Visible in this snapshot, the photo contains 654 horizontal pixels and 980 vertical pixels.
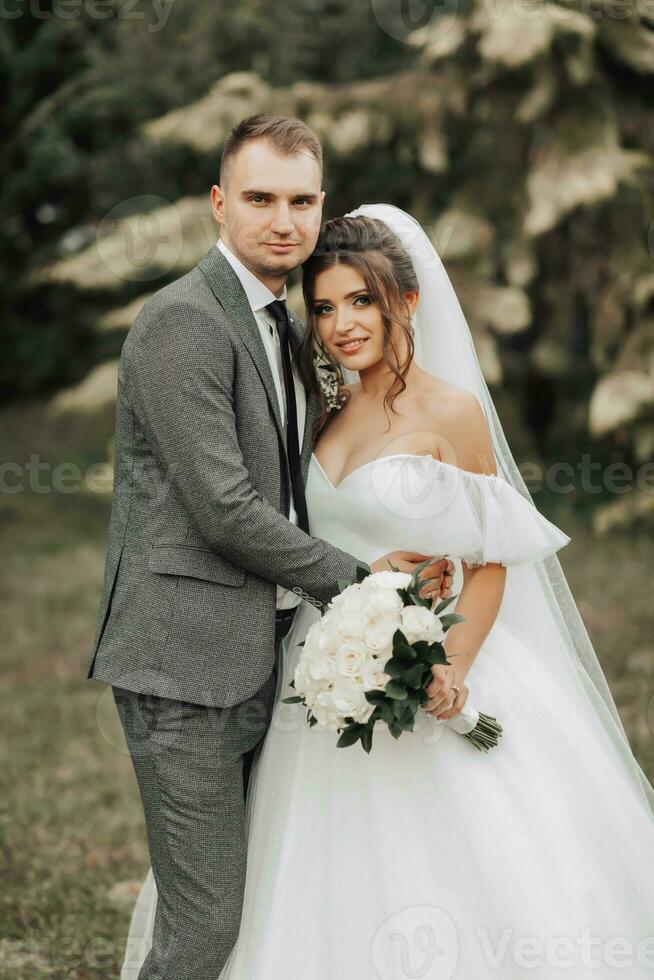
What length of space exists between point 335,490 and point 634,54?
22.7ft

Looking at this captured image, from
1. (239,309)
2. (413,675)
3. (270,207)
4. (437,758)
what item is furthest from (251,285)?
(437,758)

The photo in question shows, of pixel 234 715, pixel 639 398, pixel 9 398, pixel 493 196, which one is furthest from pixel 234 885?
pixel 9 398

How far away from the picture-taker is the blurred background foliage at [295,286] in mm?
5848

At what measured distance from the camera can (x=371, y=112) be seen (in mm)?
9164

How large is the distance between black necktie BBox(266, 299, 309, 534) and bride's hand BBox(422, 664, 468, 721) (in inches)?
22.9

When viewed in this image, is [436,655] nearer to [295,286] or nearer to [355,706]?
[355,706]

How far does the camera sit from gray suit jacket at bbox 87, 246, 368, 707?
2658mm

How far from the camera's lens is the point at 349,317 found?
2959 millimetres

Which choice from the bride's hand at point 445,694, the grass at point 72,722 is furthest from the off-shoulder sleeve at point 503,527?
the grass at point 72,722

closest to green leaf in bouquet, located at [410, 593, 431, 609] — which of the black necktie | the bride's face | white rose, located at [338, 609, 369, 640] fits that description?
white rose, located at [338, 609, 369, 640]

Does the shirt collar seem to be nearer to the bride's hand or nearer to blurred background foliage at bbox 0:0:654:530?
the bride's hand

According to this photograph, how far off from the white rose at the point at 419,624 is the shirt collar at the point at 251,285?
94cm

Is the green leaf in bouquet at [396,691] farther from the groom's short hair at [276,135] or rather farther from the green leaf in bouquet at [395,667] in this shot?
the groom's short hair at [276,135]

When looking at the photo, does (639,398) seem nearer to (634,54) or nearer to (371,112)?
(634,54)
